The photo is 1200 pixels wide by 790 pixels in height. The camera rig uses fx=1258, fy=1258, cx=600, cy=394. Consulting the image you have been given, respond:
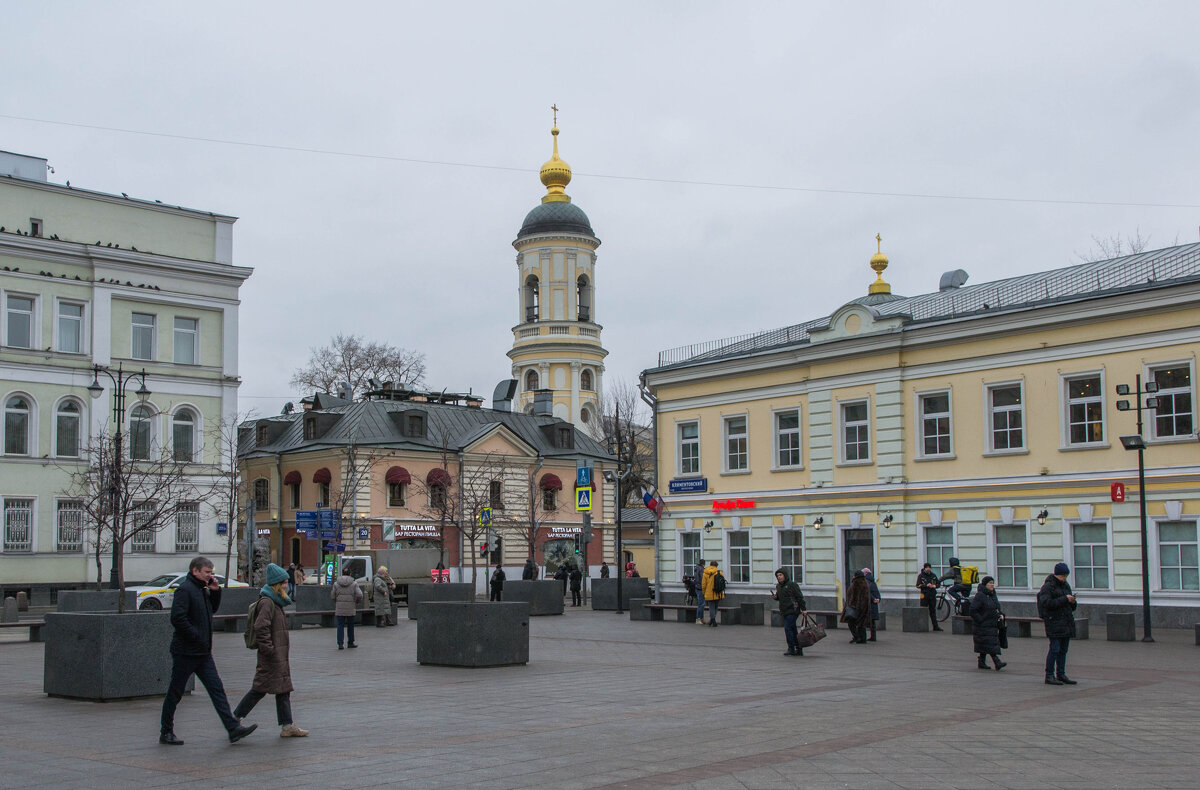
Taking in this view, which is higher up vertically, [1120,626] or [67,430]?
[67,430]

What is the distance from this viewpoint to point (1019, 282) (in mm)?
35031

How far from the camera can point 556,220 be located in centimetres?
7638

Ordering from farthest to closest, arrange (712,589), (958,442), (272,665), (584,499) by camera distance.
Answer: (584,499)
(958,442)
(712,589)
(272,665)

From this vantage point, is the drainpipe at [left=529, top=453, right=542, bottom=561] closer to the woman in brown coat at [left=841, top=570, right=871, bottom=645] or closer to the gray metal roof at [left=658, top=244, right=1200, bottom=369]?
the gray metal roof at [left=658, top=244, right=1200, bottom=369]

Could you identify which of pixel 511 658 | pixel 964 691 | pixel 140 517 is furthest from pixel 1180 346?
pixel 140 517

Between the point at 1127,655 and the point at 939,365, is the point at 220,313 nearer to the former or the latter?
the point at 939,365

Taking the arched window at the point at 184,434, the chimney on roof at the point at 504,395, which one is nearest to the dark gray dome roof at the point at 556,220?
the chimney on roof at the point at 504,395

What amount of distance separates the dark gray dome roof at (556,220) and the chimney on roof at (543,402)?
9.83 m

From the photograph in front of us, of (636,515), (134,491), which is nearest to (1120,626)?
Answer: (134,491)

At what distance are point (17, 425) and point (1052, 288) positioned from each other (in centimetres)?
3422

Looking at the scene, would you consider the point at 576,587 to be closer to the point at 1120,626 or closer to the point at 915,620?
the point at 915,620

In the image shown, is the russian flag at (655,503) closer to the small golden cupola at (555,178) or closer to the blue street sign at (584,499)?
the blue street sign at (584,499)

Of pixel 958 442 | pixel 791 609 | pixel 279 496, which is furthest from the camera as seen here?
pixel 279 496

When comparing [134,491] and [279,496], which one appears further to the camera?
[279,496]
